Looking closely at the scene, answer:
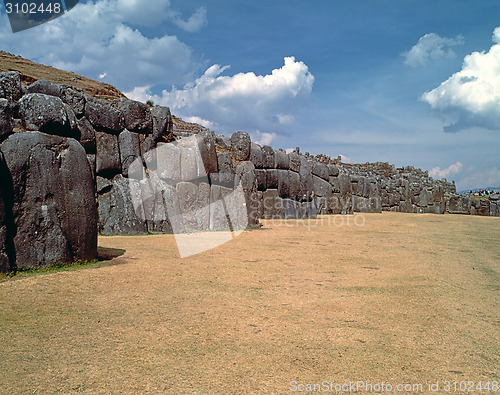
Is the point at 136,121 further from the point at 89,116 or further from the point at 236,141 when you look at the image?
the point at 236,141

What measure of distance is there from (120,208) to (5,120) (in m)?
4.78

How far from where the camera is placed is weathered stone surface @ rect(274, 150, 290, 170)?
52.6 ft

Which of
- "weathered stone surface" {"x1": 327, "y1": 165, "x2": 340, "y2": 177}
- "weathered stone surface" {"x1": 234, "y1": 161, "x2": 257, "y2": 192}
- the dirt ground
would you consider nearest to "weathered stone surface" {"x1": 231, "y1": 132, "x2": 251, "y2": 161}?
"weathered stone surface" {"x1": 234, "y1": 161, "x2": 257, "y2": 192}

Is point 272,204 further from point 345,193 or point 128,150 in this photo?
point 128,150

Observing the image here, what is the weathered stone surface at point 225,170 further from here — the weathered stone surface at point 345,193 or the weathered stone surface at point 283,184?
the weathered stone surface at point 345,193

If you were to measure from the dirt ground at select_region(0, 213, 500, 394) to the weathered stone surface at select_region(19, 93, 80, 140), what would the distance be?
228 centimetres

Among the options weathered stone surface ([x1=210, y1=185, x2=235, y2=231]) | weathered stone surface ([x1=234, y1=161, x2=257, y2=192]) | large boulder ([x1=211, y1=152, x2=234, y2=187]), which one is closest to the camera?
weathered stone surface ([x1=210, y1=185, x2=235, y2=231])

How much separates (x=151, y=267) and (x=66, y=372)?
329 cm

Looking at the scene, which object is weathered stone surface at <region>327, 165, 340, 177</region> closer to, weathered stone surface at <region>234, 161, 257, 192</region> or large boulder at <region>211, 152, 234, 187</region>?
weathered stone surface at <region>234, 161, 257, 192</region>

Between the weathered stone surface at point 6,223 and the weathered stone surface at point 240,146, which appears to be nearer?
the weathered stone surface at point 6,223

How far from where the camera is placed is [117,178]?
10000 mm

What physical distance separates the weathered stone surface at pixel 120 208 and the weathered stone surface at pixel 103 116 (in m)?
1.34

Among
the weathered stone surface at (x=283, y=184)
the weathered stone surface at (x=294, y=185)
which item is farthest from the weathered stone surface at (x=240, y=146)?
the weathered stone surface at (x=294, y=185)

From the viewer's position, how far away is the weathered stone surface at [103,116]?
9.74 meters
